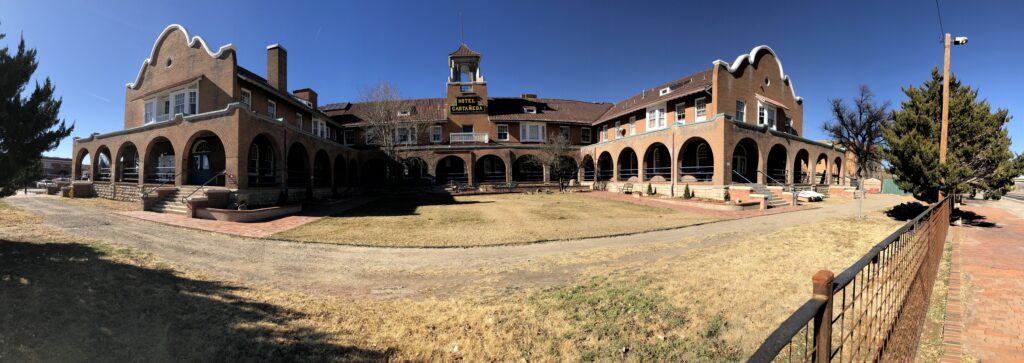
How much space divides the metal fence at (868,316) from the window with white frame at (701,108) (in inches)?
750

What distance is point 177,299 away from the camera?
523 centimetres

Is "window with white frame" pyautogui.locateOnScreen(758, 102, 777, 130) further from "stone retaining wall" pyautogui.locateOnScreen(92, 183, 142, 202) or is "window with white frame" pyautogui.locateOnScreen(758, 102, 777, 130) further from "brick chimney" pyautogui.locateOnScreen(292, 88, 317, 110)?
"stone retaining wall" pyautogui.locateOnScreen(92, 183, 142, 202)

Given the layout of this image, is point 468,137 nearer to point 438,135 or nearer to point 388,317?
point 438,135

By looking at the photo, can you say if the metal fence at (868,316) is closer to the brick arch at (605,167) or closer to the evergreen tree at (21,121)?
the evergreen tree at (21,121)

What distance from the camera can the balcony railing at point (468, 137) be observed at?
111 ft

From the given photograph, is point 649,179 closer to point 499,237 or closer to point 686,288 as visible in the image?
point 499,237

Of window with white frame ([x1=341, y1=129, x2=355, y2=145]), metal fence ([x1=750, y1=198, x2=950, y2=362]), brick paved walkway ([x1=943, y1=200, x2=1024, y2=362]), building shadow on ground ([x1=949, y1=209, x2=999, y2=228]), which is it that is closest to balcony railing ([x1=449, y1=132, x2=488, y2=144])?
window with white frame ([x1=341, y1=129, x2=355, y2=145])

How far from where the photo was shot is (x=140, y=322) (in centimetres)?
437

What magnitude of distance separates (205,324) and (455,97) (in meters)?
32.5

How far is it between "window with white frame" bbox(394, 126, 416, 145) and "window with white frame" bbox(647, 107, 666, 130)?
65.2ft

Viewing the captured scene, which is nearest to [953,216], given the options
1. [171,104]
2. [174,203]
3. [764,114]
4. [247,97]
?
[764,114]

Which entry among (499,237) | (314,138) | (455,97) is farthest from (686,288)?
(455,97)

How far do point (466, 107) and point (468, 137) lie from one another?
314cm

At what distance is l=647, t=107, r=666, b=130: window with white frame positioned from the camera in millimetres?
28719
